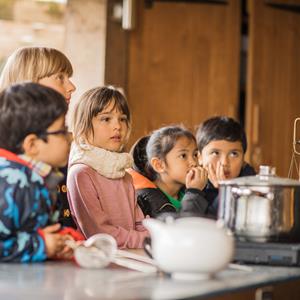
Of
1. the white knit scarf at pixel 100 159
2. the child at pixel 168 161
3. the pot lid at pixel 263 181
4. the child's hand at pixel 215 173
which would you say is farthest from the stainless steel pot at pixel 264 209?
the child's hand at pixel 215 173

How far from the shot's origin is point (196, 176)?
2.38m

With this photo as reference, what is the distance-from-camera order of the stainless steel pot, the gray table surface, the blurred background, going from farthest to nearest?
the blurred background → the stainless steel pot → the gray table surface

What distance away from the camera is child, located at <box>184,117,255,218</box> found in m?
2.77

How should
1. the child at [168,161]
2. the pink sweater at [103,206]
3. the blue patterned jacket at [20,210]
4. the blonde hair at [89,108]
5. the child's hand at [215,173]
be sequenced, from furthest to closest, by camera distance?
1. the child's hand at [215,173]
2. the child at [168,161]
3. the blonde hair at [89,108]
4. the pink sweater at [103,206]
5. the blue patterned jacket at [20,210]

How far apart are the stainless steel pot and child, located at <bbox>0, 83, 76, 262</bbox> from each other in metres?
0.38

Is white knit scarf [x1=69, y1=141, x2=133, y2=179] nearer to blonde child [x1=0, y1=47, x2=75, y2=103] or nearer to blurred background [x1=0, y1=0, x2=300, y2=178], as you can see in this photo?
blonde child [x1=0, y1=47, x2=75, y2=103]

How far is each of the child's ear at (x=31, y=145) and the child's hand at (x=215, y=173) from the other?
117 cm

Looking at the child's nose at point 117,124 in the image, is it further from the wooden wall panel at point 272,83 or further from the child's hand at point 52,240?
the wooden wall panel at point 272,83

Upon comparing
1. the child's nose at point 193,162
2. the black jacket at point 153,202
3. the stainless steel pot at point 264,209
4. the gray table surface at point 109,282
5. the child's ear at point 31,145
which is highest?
the child's ear at point 31,145

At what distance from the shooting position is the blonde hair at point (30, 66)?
2146 millimetres

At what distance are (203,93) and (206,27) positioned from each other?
0.36 m

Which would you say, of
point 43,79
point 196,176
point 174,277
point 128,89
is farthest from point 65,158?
point 128,89

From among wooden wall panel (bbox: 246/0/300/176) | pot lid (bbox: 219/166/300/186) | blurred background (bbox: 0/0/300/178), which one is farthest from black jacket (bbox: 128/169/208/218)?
wooden wall panel (bbox: 246/0/300/176)

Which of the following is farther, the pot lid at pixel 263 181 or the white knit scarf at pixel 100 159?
the white knit scarf at pixel 100 159
